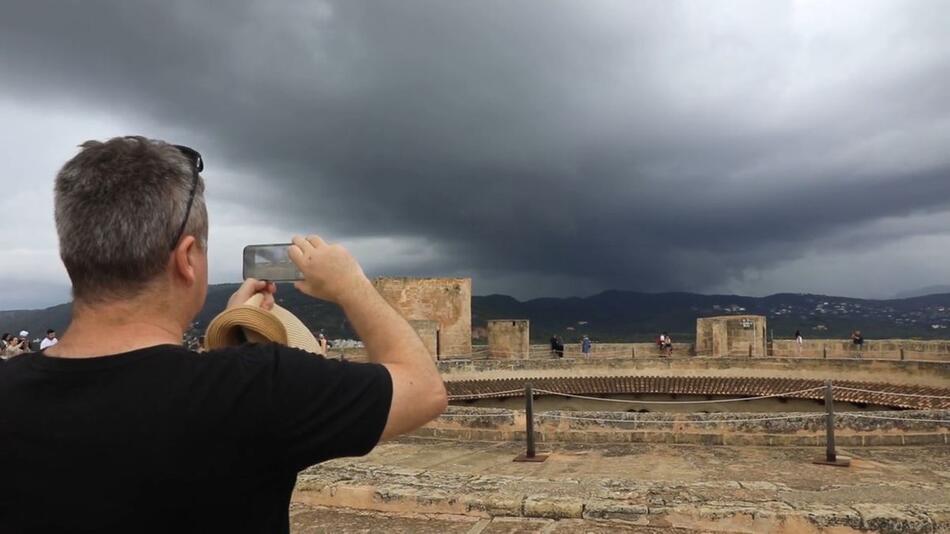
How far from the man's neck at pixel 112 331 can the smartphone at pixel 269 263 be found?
0.35 meters

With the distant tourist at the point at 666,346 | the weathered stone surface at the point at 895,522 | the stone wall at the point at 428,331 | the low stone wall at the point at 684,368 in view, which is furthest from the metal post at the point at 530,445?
the distant tourist at the point at 666,346

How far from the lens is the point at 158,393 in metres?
1.15

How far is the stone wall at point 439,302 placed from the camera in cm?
2552

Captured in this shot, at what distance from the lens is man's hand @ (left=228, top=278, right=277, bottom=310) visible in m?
1.69

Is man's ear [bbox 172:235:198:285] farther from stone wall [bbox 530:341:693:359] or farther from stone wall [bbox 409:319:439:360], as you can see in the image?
stone wall [bbox 530:341:693:359]

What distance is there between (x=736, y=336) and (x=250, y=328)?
2335 centimetres

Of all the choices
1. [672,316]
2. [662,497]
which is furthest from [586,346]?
[672,316]

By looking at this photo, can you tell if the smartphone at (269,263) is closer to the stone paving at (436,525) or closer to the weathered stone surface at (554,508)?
the stone paving at (436,525)

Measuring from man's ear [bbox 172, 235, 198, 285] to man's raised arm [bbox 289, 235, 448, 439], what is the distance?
9.4 inches

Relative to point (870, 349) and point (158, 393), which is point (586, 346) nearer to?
point (870, 349)

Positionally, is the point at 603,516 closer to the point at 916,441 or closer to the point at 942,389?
the point at 916,441

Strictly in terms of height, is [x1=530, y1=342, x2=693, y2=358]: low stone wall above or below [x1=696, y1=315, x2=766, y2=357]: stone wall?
below

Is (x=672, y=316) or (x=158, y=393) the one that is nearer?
(x=158, y=393)

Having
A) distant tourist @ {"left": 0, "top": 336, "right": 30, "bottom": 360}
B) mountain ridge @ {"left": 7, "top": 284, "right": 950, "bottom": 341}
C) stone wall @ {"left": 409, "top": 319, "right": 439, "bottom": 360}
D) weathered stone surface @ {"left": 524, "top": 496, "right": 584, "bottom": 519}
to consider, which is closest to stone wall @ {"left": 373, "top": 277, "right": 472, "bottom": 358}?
stone wall @ {"left": 409, "top": 319, "right": 439, "bottom": 360}
